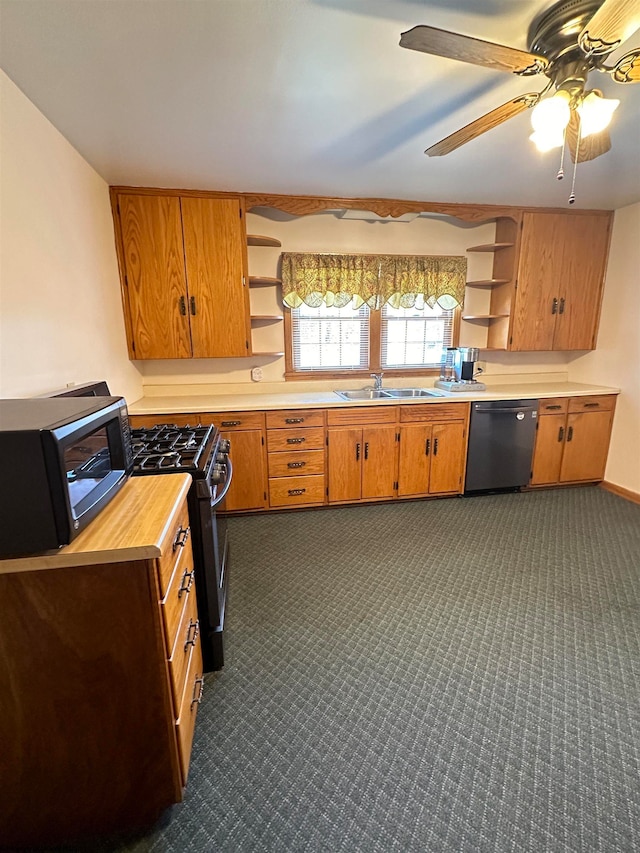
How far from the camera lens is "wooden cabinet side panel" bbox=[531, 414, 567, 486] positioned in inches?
134

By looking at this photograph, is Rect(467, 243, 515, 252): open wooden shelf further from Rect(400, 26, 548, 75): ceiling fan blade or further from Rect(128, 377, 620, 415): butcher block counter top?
Rect(400, 26, 548, 75): ceiling fan blade

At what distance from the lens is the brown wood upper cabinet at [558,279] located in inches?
133

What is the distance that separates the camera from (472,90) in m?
1.68

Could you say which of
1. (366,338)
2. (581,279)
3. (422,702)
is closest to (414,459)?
(366,338)

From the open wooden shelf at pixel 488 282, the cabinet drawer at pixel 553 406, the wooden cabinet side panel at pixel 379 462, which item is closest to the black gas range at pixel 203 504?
the wooden cabinet side panel at pixel 379 462

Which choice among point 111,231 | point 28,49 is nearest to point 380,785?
point 28,49

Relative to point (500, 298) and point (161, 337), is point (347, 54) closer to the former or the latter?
point (161, 337)

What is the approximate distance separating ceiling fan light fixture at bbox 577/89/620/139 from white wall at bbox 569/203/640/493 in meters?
2.31

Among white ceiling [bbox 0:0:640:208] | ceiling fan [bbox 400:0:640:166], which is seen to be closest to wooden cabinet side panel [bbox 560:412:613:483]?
white ceiling [bbox 0:0:640:208]

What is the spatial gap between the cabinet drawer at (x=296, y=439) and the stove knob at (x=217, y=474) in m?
1.15

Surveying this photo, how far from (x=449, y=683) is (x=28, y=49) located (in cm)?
295

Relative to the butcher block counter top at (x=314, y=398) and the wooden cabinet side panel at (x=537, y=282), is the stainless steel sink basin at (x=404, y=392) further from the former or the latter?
the wooden cabinet side panel at (x=537, y=282)

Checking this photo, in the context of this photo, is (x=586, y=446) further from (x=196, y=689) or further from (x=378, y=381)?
(x=196, y=689)

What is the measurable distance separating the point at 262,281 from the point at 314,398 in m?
1.09
